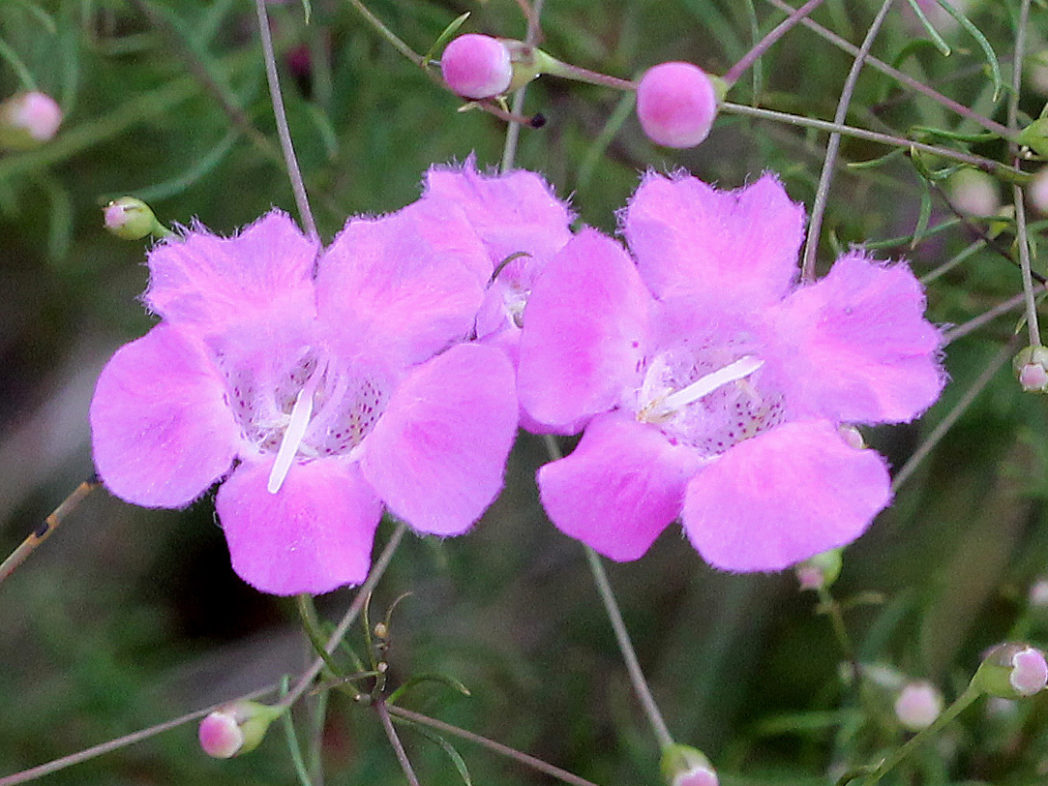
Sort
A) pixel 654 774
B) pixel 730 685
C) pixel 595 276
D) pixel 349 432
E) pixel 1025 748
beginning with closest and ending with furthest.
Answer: pixel 595 276, pixel 349 432, pixel 1025 748, pixel 654 774, pixel 730 685

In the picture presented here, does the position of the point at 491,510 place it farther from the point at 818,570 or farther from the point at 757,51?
the point at 757,51

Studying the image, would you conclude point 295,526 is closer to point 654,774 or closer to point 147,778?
Answer: point 654,774

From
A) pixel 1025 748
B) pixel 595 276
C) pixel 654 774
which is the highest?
pixel 595 276

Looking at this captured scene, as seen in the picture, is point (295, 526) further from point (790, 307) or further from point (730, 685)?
point (730, 685)

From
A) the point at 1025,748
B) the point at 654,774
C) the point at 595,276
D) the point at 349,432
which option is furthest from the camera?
the point at 654,774

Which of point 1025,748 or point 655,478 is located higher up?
point 655,478

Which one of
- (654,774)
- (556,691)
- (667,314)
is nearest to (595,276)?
(667,314)

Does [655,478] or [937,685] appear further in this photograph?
[937,685]

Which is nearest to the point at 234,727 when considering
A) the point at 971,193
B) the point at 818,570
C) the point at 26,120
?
the point at 818,570
